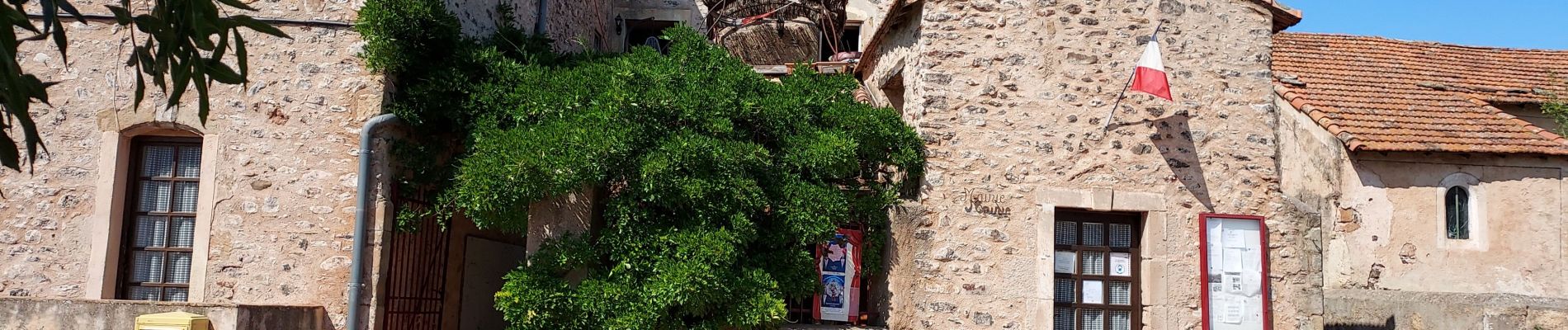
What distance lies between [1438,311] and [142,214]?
1183 cm

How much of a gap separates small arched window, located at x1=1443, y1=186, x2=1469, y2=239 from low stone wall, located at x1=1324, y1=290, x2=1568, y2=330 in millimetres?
679

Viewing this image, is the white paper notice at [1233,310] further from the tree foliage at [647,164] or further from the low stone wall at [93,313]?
the low stone wall at [93,313]

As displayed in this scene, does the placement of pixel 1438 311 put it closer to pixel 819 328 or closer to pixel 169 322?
pixel 819 328

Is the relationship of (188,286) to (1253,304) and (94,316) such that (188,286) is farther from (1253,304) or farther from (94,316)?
(1253,304)

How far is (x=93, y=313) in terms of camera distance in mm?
6730

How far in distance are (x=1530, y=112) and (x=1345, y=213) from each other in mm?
3042

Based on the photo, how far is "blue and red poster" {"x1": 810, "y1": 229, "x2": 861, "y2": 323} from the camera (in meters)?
8.73

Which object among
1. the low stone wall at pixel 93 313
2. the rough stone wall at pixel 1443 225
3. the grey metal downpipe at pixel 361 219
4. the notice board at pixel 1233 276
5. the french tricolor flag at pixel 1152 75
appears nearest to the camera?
the low stone wall at pixel 93 313

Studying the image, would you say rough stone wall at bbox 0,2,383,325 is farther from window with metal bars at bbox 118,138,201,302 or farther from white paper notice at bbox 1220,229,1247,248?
white paper notice at bbox 1220,229,1247,248

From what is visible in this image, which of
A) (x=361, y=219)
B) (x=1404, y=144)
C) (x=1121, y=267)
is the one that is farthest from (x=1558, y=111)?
(x=361, y=219)

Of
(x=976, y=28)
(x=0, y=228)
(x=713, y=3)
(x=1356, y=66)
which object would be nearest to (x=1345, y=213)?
(x=1356, y=66)

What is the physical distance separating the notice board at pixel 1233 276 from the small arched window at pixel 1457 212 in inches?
195

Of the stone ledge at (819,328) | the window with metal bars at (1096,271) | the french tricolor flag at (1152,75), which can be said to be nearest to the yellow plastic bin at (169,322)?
the stone ledge at (819,328)

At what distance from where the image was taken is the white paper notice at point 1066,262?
28.0 feet
